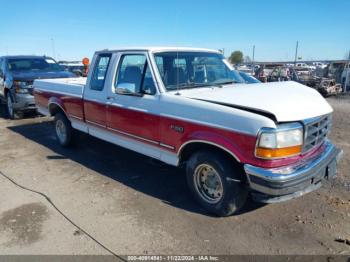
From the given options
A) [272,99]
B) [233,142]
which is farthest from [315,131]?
[233,142]

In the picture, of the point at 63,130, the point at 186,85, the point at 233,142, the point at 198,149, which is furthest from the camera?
the point at 63,130

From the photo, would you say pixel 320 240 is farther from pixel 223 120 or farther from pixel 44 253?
pixel 44 253

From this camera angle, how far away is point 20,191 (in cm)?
472

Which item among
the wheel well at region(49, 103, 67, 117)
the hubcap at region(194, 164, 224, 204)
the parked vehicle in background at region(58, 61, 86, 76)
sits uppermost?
the parked vehicle in background at region(58, 61, 86, 76)

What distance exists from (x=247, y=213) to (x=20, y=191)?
3.32 m

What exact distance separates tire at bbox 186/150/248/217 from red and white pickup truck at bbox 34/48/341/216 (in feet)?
0.04

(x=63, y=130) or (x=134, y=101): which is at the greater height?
(x=134, y=101)

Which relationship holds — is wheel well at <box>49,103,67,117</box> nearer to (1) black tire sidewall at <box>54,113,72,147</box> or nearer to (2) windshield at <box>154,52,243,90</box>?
(1) black tire sidewall at <box>54,113,72,147</box>

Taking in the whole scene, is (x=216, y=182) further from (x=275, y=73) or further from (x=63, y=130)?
(x=275, y=73)

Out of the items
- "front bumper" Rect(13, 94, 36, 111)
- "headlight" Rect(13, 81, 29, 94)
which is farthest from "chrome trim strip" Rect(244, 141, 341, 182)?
"headlight" Rect(13, 81, 29, 94)

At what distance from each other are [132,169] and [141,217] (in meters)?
1.69

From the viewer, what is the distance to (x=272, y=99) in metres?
3.61

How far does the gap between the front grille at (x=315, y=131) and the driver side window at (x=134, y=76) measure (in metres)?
2.01

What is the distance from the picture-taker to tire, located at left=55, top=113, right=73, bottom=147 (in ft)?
21.5
